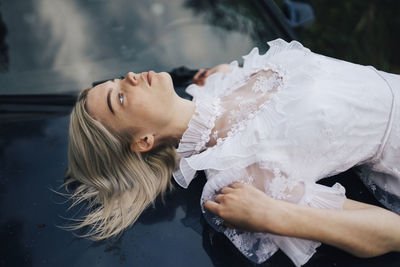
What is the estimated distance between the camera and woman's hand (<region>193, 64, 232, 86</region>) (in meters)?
2.08

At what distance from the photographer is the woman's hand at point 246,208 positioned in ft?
4.17

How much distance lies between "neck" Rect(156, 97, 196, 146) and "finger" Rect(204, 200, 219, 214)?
18.2 inches

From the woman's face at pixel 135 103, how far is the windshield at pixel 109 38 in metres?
0.39

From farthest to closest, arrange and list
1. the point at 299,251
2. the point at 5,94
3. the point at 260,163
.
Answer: the point at 5,94 → the point at 260,163 → the point at 299,251

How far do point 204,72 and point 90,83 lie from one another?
717mm

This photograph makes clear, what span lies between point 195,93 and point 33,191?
3.33 ft

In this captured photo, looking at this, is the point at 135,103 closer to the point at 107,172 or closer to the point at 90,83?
the point at 107,172

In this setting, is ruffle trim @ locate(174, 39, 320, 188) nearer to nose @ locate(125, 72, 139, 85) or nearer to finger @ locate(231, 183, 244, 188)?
finger @ locate(231, 183, 244, 188)

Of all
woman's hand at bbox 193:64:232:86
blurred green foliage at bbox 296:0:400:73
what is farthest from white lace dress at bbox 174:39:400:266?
blurred green foliage at bbox 296:0:400:73

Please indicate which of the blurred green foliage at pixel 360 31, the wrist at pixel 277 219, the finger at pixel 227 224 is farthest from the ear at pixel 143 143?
the blurred green foliage at pixel 360 31

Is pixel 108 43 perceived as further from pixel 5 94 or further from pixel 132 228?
pixel 132 228

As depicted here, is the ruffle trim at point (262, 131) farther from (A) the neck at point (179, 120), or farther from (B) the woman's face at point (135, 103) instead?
(B) the woman's face at point (135, 103)

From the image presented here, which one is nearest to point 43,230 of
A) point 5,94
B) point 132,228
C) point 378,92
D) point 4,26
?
point 132,228

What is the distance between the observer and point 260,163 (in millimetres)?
1417
